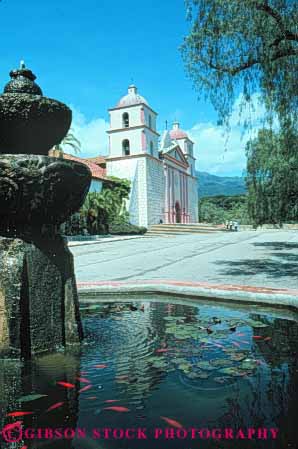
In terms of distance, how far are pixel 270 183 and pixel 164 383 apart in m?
15.4

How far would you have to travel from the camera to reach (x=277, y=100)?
26.7 ft

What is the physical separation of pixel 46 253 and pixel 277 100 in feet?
21.9

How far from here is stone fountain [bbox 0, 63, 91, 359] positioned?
9.38ft

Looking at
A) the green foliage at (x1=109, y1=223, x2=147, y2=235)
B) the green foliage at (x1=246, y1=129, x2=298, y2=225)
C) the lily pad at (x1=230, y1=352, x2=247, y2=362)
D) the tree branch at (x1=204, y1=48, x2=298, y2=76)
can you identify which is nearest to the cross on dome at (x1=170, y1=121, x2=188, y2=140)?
the green foliage at (x1=109, y1=223, x2=147, y2=235)

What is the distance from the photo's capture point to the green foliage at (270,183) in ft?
51.4

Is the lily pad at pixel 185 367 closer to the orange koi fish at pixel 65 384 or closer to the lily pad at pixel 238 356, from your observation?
the lily pad at pixel 238 356

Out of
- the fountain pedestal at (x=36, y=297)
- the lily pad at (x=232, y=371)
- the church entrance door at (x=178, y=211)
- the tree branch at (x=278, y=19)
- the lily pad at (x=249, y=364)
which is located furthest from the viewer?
the church entrance door at (x=178, y=211)

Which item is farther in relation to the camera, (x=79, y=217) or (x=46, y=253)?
(x=79, y=217)

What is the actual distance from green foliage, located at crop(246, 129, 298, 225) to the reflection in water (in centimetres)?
1266

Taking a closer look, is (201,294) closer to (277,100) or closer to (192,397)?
(192,397)

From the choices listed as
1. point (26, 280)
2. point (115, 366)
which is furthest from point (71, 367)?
point (26, 280)

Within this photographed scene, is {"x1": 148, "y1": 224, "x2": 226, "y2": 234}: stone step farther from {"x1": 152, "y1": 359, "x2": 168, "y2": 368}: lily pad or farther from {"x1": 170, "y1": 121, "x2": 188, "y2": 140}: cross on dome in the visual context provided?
{"x1": 152, "y1": 359, "x2": 168, "y2": 368}: lily pad

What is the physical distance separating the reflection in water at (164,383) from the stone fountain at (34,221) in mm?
219

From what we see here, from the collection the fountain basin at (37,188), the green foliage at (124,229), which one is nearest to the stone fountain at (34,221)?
the fountain basin at (37,188)
